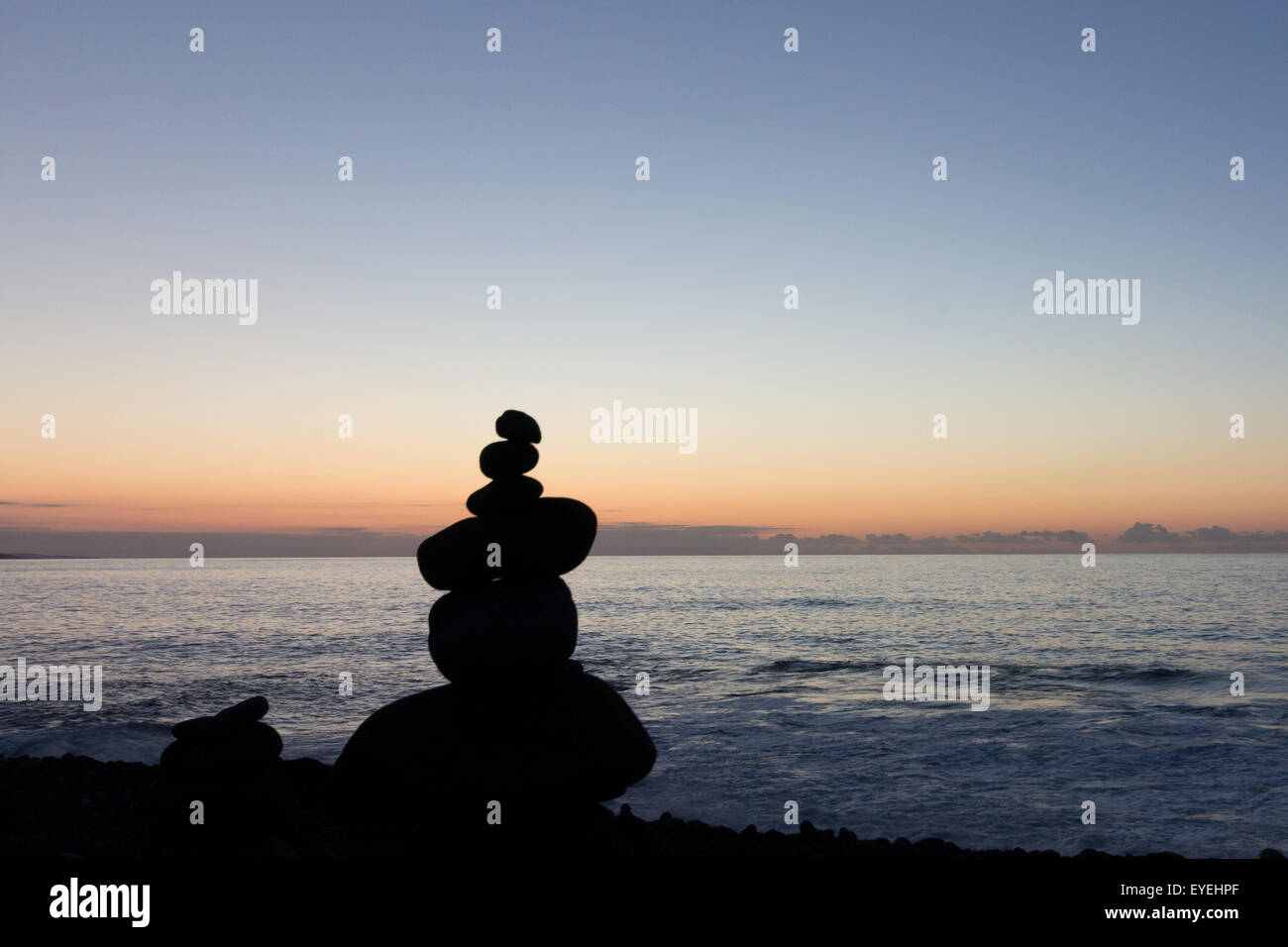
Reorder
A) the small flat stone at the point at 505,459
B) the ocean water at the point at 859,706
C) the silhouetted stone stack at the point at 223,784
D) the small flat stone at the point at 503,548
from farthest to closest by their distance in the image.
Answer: the ocean water at the point at 859,706 → the silhouetted stone stack at the point at 223,784 → the small flat stone at the point at 505,459 → the small flat stone at the point at 503,548

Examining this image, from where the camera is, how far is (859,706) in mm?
26719

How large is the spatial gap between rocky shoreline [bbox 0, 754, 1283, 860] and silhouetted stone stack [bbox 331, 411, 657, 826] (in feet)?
1.04

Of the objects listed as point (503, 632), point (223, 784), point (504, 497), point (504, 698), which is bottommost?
point (223, 784)

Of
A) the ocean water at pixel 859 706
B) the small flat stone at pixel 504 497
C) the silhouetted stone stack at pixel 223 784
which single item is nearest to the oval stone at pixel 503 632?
the small flat stone at pixel 504 497

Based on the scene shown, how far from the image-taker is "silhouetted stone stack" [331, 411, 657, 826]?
340 inches

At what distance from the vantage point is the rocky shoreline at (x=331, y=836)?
8812 mm

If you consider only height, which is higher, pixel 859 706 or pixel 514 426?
pixel 514 426

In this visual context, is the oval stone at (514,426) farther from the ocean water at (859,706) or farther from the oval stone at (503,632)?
the ocean water at (859,706)

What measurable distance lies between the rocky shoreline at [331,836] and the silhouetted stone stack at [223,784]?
0.05 metres

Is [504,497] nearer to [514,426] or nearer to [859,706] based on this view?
[514,426]

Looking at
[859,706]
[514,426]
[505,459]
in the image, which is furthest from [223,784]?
[859,706]

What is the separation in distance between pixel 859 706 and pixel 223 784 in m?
20.6
